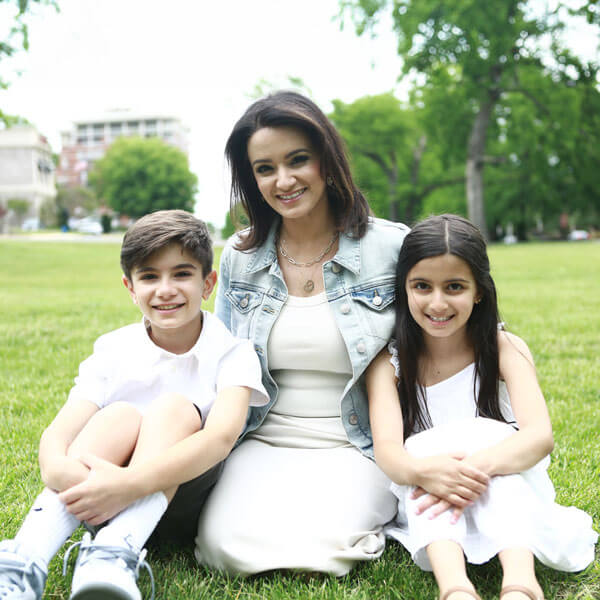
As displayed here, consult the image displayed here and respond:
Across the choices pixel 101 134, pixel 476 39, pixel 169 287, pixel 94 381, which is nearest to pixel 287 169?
pixel 169 287

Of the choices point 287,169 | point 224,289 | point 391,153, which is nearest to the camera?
point 287,169

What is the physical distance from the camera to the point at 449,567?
1.88m

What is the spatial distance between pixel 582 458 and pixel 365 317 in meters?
1.47

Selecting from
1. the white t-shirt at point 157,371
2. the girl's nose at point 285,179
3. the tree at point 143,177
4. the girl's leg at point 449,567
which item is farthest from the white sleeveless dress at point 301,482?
the tree at point 143,177

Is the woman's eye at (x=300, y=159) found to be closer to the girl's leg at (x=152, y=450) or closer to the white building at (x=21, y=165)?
the girl's leg at (x=152, y=450)

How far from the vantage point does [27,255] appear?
64.2 feet

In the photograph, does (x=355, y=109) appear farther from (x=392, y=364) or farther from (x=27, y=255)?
(x=392, y=364)

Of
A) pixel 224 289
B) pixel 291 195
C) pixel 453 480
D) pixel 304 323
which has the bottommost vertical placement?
pixel 453 480

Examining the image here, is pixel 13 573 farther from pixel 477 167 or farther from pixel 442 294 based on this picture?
pixel 477 167

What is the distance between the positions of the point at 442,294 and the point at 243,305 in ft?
3.00

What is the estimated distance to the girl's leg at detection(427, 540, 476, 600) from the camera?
1.81 meters

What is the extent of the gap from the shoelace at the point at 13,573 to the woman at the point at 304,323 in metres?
0.68

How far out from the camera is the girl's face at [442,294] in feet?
7.67

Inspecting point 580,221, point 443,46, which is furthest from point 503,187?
point 580,221
